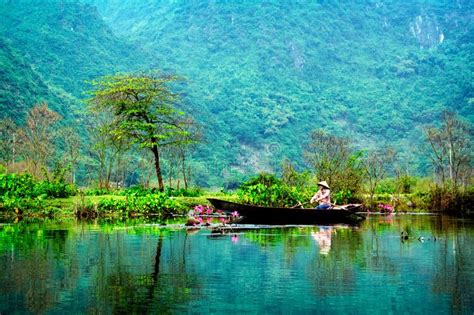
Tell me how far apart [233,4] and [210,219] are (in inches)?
5760

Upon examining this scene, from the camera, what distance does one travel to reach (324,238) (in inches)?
771

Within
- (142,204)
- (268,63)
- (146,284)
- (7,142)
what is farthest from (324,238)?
(268,63)

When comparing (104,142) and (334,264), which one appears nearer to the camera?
(334,264)

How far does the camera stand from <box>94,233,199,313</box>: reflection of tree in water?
967 cm

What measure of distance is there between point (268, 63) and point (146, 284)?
134 meters

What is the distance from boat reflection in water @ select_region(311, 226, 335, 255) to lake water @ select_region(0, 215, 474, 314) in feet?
0.11

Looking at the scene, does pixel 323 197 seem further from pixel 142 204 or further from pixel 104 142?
pixel 104 142

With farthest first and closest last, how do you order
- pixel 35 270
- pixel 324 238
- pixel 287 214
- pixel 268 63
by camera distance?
pixel 268 63
pixel 287 214
pixel 324 238
pixel 35 270

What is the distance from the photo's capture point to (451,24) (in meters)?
163

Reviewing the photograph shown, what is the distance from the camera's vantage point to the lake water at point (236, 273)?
9758mm

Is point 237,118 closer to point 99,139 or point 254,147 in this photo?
point 254,147

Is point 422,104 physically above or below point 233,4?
below

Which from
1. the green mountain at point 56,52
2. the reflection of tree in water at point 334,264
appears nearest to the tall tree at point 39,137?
the reflection of tree in water at point 334,264

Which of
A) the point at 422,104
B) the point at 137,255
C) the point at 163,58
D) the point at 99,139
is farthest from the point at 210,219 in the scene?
the point at 163,58
